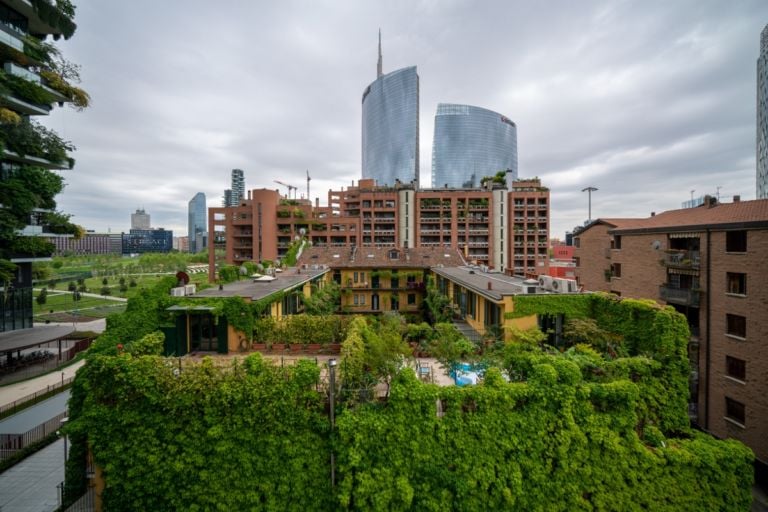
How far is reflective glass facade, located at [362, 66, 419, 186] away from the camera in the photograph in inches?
4461

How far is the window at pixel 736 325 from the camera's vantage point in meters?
17.7

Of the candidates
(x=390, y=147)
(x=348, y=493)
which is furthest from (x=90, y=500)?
(x=390, y=147)

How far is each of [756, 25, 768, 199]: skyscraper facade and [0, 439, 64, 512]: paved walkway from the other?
95.2 metres

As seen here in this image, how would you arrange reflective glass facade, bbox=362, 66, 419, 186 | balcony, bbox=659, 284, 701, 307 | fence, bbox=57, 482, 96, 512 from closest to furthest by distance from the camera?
fence, bbox=57, 482, 96, 512 < balcony, bbox=659, 284, 701, 307 < reflective glass facade, bbox=362, 66, 419, 186

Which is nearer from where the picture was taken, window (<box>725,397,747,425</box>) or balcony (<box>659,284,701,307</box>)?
window (<box>725,397,747,425</box>)

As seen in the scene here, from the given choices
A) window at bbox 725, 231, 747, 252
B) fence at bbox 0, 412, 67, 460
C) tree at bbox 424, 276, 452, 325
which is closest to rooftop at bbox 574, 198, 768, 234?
window at bbox 725, 231, 747, 252

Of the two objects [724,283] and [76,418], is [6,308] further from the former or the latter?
[724,283]

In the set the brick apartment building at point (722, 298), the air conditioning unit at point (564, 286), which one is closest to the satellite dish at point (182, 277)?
the air conditioning unit at point (564, 286)

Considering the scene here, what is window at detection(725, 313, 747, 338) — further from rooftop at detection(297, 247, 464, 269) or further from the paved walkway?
the paved walkway

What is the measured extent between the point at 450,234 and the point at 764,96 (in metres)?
59.3

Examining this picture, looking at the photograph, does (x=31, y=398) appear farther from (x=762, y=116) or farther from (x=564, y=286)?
(x=762, y=116)

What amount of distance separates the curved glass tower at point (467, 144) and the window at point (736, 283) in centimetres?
10387

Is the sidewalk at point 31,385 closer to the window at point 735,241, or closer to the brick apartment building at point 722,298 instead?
the brick apartment building at point 722,298

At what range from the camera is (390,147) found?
11825 centimetres
